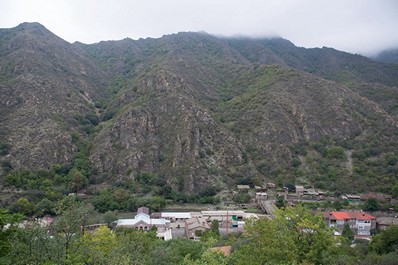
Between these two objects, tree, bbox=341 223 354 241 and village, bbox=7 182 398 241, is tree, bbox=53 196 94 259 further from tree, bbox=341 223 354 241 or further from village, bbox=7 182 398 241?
tree, bbox=341 223 354 241

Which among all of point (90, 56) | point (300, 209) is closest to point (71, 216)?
point (300, 209)

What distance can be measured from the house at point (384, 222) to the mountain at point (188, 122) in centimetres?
883

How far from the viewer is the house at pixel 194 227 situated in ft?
124

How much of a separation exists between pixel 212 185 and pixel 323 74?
245ft

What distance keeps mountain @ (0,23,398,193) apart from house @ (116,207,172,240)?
10.5 m

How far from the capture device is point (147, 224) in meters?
Answer: 39.9

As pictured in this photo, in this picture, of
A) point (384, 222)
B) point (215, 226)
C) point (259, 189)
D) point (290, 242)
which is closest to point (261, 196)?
point (259, 189)

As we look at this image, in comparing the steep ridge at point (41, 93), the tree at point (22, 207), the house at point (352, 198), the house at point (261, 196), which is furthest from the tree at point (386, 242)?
the steep ridge at point (41, 93)

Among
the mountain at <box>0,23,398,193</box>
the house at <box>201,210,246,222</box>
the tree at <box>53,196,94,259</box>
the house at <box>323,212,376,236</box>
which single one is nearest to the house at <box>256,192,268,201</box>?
the mountain at <box>0,23,398,193</box>

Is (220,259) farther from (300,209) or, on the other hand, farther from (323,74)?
(323,74)

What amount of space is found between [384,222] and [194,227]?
23442 mm

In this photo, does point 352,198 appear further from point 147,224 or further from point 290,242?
point 290,242

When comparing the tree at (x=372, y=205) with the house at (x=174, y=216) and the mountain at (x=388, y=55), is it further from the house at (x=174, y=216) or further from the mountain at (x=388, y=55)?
the mountain at (x=388, y=55)

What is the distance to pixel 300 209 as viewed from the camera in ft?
53.5
